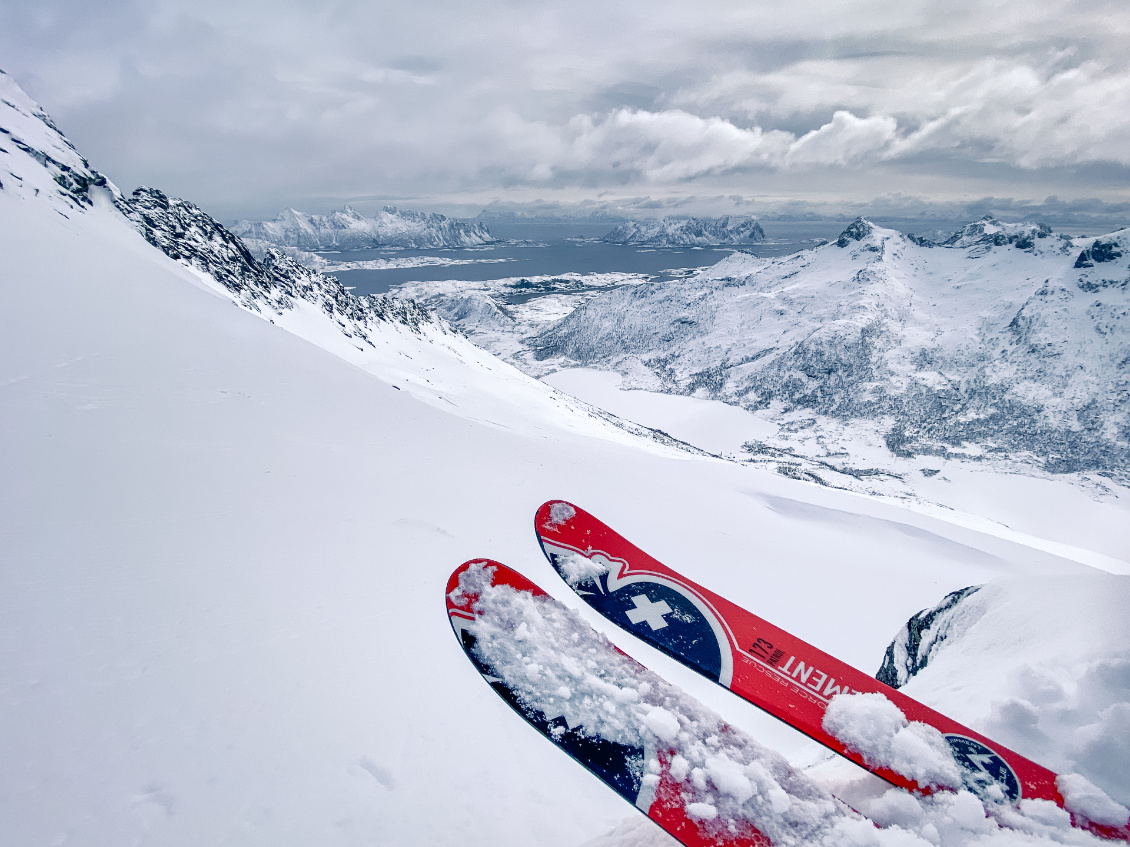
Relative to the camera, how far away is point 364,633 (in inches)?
276

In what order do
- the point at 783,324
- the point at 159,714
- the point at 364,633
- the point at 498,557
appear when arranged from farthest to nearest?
the point at 783,324, the point at 498,557, the point at 364,633, the point at 159,714

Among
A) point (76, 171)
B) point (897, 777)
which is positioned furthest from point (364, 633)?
point (76, 171)

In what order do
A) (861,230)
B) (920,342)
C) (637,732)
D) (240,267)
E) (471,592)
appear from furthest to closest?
(861,230) < (920,342) < (240,267) < (471,592) < (637,732)

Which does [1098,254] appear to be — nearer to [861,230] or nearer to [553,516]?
[861,230]

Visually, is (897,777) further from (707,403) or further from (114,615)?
(707,403)

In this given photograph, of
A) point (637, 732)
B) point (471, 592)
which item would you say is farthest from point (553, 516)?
point (637, 732)

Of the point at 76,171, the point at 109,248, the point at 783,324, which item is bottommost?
the point at 109,248

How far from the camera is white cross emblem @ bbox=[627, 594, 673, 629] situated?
873cm

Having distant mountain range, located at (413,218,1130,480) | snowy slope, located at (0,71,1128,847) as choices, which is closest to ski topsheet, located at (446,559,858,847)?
snowy slope, located at (0,71,1128,847)

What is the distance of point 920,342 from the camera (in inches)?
5586

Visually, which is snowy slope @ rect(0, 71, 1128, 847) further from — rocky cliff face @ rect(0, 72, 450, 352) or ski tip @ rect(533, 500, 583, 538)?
rocky cliff face @ rect(0, 72, 450, 352)

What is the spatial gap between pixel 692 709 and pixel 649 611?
2.40m

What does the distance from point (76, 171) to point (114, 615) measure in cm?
6055

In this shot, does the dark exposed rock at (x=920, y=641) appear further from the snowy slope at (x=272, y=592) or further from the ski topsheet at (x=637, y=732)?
the ski topsheet at (x=637, y=732)
